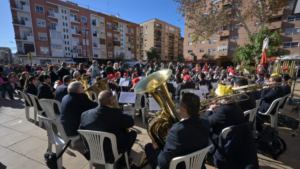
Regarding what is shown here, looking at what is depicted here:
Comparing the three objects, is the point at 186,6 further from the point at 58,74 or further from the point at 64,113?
the point at 64,113

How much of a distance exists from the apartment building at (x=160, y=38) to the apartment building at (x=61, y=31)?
44.3 feet

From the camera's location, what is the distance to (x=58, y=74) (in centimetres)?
584

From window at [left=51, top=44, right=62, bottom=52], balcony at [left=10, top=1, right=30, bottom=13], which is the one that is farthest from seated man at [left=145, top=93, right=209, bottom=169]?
balcony at [left=10, top=1, right=30, bottom=13]

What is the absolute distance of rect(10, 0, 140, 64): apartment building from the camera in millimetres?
22745

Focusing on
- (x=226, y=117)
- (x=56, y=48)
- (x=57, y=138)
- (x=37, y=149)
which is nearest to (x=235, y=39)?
(x=226, y=117)

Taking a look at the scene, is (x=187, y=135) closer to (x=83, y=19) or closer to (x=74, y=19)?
(x=74, y=19)

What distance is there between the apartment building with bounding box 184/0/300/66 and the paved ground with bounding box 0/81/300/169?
13.0m

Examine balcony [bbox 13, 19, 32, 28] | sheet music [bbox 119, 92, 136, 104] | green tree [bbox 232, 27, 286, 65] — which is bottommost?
sheet music [bbox 119, 92, 136, 104]

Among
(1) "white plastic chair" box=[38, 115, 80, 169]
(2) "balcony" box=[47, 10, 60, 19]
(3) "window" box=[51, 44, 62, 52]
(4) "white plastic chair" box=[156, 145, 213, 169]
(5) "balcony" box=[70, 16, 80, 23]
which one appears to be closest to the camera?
(4) "white plastic chair" box=[156, 145, 213, 169]

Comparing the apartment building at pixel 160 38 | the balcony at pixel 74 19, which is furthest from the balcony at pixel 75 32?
the apartment building at pixel 160 38

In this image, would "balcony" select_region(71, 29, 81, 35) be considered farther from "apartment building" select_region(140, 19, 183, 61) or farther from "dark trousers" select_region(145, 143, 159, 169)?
"dark trousers" select_region(145, 143, 159, 169)

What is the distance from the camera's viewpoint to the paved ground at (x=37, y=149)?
88.8 inches

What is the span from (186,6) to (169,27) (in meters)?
45.5

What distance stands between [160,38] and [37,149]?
169 feet
